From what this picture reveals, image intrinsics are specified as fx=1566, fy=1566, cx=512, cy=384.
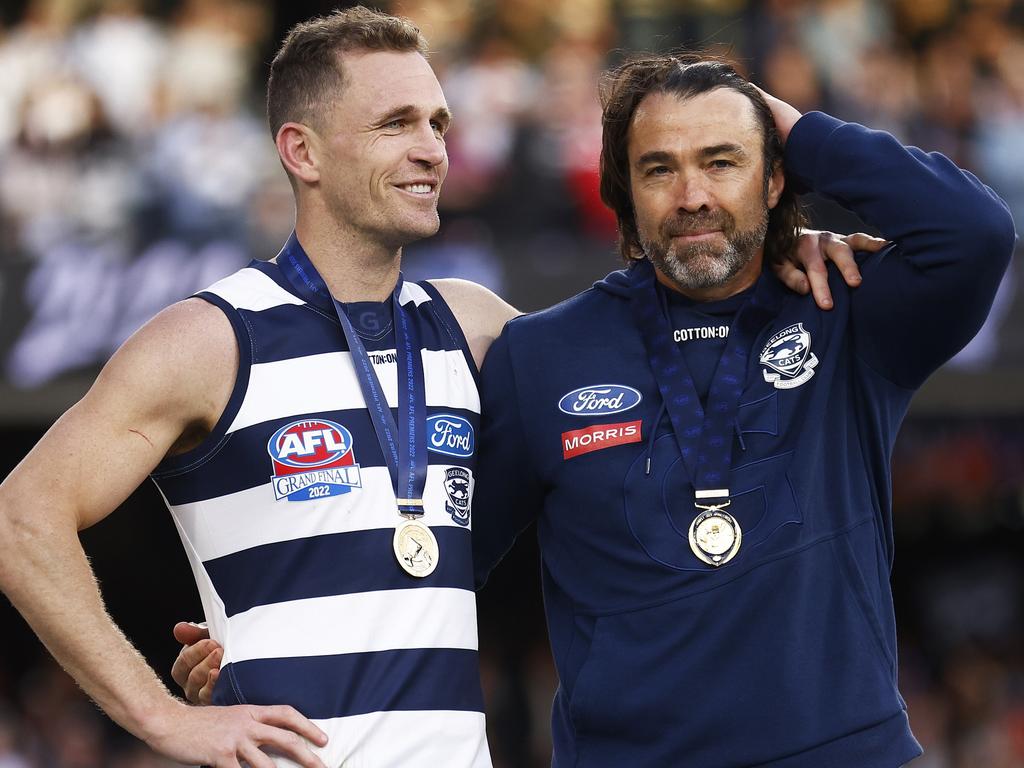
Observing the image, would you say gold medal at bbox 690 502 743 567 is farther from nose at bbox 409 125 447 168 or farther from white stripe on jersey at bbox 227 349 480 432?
nose at bbox 409 125 447 168

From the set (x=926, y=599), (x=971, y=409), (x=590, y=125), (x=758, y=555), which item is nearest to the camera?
(x=758, y=555)

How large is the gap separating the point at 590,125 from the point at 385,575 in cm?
594

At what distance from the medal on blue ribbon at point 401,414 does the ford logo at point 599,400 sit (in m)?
0.36

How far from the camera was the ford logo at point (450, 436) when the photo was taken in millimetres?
3639

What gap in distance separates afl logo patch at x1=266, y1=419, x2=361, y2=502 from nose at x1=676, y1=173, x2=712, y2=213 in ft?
3.18

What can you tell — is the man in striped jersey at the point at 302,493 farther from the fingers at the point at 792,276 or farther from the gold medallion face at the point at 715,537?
the fingers at the point at 792,276

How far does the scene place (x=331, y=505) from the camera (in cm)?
344

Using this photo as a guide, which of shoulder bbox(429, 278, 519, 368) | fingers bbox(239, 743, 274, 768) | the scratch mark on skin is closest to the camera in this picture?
fingers bbox(239, 743, 274, 768)

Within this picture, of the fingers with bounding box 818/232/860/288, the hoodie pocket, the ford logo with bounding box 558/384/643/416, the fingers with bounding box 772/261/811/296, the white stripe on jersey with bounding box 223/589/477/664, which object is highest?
the fingers with bounding box 818/232/860/288

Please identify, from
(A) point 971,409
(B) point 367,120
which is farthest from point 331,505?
(A) point 971,409

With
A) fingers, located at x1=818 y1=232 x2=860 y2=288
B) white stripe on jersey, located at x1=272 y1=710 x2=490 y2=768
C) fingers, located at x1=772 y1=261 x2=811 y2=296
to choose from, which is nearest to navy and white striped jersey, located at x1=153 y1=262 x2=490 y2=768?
white stripe on jersey, located at x1=272 y1=710 x2=490 y2=768

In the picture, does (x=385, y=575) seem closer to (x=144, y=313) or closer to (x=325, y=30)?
(x=325, y=30)

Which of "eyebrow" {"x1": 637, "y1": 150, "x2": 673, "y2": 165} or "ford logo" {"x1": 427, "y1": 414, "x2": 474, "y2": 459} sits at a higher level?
"eyebrow" {"x1": 637, "y1": 150, "x2": 673, "y2": 165}

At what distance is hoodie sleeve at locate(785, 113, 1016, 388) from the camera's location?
3479 millimetres
